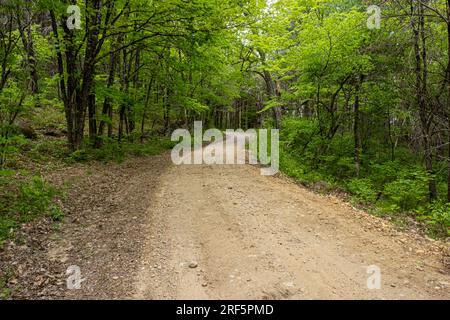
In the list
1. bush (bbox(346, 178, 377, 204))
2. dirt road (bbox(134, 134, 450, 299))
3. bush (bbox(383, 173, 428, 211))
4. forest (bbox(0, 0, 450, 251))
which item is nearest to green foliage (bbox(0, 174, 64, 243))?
forest (bbox(0, 0, 450, 251))

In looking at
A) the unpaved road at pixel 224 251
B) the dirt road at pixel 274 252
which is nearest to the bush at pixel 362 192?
the dirt road at pixel 274 252

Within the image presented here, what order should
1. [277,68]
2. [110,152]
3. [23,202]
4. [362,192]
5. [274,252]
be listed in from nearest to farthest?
[274,252], [23,202], [362,192], [110,152], [277,68]

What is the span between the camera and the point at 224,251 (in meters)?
5.37

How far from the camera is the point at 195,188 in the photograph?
9445mm

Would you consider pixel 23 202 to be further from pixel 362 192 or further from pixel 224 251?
pixel 362 192

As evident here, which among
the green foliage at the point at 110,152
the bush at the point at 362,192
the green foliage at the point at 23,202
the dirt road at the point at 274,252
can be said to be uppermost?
the green foliage at the point at 110,152

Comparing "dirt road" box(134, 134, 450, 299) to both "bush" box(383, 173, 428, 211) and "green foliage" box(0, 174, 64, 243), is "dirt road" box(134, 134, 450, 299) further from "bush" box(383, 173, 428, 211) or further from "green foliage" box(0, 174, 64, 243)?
"bush" box(383, 173, 428, 211)

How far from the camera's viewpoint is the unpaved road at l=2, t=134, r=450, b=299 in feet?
14.2

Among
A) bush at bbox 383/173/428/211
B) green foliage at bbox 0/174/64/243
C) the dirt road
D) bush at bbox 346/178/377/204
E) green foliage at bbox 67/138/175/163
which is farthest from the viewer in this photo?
green foliage at bbox 67/138/175/163

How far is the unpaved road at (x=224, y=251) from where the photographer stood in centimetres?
433

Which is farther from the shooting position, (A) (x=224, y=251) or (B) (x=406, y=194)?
(B) (x=406, y=194)

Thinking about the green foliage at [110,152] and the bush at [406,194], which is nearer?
the bush at [406,194]

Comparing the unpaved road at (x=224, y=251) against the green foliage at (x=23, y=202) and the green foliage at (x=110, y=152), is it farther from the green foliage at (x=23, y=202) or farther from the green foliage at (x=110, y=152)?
the green foliage at (x=110, y=152)

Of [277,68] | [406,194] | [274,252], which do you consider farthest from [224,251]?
[277,68]
